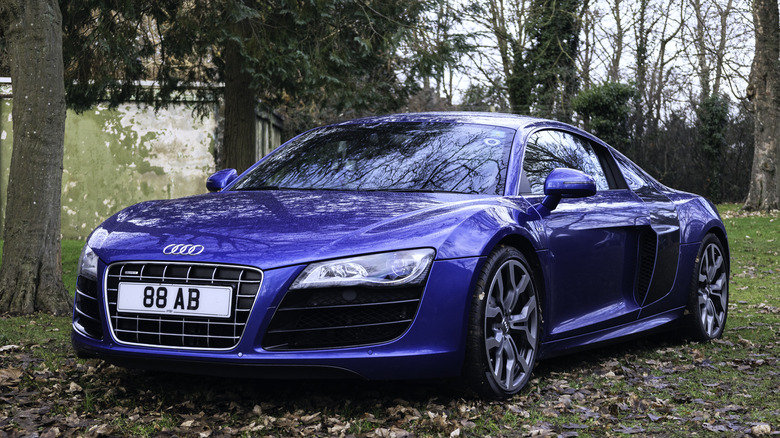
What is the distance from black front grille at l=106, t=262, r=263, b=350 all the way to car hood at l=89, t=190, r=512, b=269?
5 cm

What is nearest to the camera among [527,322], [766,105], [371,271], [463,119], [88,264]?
[371,271]

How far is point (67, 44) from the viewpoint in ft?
39.4

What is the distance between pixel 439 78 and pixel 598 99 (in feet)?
48.0

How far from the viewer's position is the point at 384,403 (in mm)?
4141

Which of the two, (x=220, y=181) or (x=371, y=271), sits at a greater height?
(x=220, y=181)

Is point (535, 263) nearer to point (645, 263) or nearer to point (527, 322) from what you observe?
point (527, 322)

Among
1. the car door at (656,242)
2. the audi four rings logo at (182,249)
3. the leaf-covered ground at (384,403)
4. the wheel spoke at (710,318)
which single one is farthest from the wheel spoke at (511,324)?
the wheel spoke at (710,318)

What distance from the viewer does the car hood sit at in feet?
12.2

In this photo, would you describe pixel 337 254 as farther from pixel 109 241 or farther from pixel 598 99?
pixel 598 99

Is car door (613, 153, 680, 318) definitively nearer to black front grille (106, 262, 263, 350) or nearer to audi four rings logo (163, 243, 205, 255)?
black front grille (106, 262, 263, 350)

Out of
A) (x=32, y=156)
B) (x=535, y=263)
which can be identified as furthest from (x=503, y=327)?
(x=32, y=156)

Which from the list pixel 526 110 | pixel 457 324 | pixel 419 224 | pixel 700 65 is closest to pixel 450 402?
pixel 457 324

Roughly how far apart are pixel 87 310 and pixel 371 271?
1.39 m

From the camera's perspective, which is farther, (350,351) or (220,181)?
(220,181)
